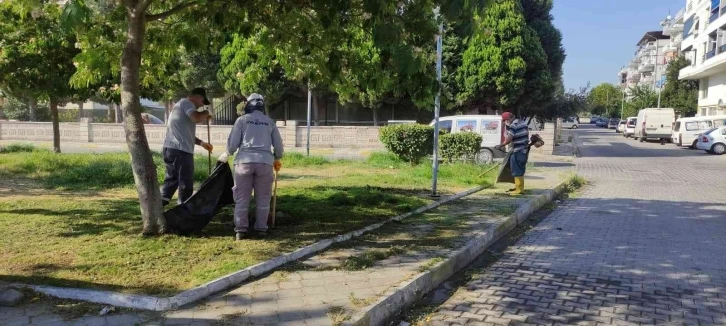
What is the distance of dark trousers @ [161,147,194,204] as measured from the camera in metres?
6.55

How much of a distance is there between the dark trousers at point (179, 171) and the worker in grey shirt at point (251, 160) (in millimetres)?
1324

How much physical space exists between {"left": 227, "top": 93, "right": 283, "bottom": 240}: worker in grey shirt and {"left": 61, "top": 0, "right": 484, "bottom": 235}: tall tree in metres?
0.83

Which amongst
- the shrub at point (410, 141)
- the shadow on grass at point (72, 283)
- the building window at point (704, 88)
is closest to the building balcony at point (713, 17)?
the building window at point (704, 88)

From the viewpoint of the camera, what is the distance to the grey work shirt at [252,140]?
5473 mm

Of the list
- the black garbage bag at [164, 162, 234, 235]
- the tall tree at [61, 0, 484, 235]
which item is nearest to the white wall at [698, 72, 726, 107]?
the tall tree at [61, 0, 484, 235]

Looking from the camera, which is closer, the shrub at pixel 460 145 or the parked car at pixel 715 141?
the shrub at pixel 460 145

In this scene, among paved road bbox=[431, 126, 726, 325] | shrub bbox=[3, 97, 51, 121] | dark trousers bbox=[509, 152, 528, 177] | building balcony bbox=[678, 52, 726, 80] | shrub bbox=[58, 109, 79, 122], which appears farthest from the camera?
shrub bbox=[3, 97, 51, 121]

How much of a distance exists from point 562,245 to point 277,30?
4661mm

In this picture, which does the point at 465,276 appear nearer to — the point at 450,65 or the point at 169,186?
the point at 169,186

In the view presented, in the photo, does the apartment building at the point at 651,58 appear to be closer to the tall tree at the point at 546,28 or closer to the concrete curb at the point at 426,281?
the tall tree at the point at 546,28

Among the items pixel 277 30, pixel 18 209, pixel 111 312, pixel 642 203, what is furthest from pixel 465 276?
pixel 642 203

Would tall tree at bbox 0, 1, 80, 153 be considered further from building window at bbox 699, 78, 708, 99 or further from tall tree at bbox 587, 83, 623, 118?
tall tree at bbox 587, 83, 623, 118

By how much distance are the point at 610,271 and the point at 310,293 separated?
132 inches

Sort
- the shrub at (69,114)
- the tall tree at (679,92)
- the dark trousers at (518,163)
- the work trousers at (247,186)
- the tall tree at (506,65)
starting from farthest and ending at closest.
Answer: the tall tree at (679,92) < the shrub at (69,114) < the tall tree at (506,65) < the dark trousers at (518,163) < the work trousers at (247,186)
